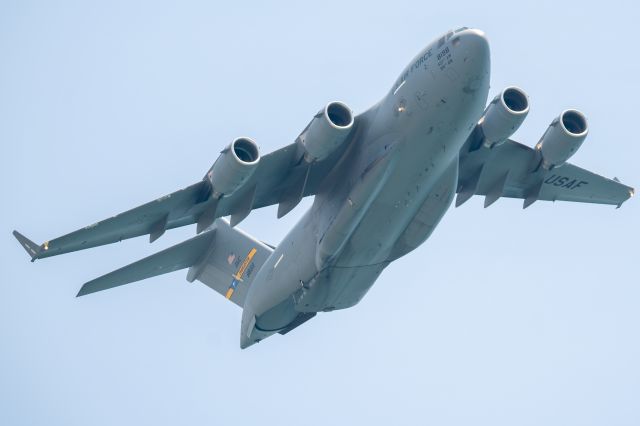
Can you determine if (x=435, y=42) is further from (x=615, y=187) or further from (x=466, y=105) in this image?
(x=615, y=187)

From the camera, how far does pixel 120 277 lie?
19.0 m

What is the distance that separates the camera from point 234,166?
53.0 ft

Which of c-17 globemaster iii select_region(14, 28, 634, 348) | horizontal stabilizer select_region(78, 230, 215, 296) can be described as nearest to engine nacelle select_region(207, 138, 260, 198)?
c-17 globemaster iii select_region(14, 28, 634, 348)

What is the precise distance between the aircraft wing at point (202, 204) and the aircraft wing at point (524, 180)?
2334mm

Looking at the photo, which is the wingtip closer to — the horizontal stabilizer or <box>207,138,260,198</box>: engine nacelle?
the horizontal stabilizer

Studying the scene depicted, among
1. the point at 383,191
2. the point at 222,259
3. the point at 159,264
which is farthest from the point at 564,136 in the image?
the point at 159,264

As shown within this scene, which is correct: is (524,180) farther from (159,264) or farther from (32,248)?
(32,248)

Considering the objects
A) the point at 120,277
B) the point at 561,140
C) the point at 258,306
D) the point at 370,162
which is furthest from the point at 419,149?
the point at 120,277

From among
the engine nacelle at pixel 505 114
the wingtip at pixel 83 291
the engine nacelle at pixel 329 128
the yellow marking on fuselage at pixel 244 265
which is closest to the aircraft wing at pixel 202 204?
the engine nacelle at pixel 329 128

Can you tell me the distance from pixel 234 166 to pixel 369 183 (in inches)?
74.7

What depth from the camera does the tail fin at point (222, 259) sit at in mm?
20531

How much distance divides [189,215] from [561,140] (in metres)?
5.58

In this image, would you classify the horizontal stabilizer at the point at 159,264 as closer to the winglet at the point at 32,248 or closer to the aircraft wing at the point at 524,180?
the winglet at the point at 32,248

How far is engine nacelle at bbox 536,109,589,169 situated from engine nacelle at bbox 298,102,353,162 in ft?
10.9
